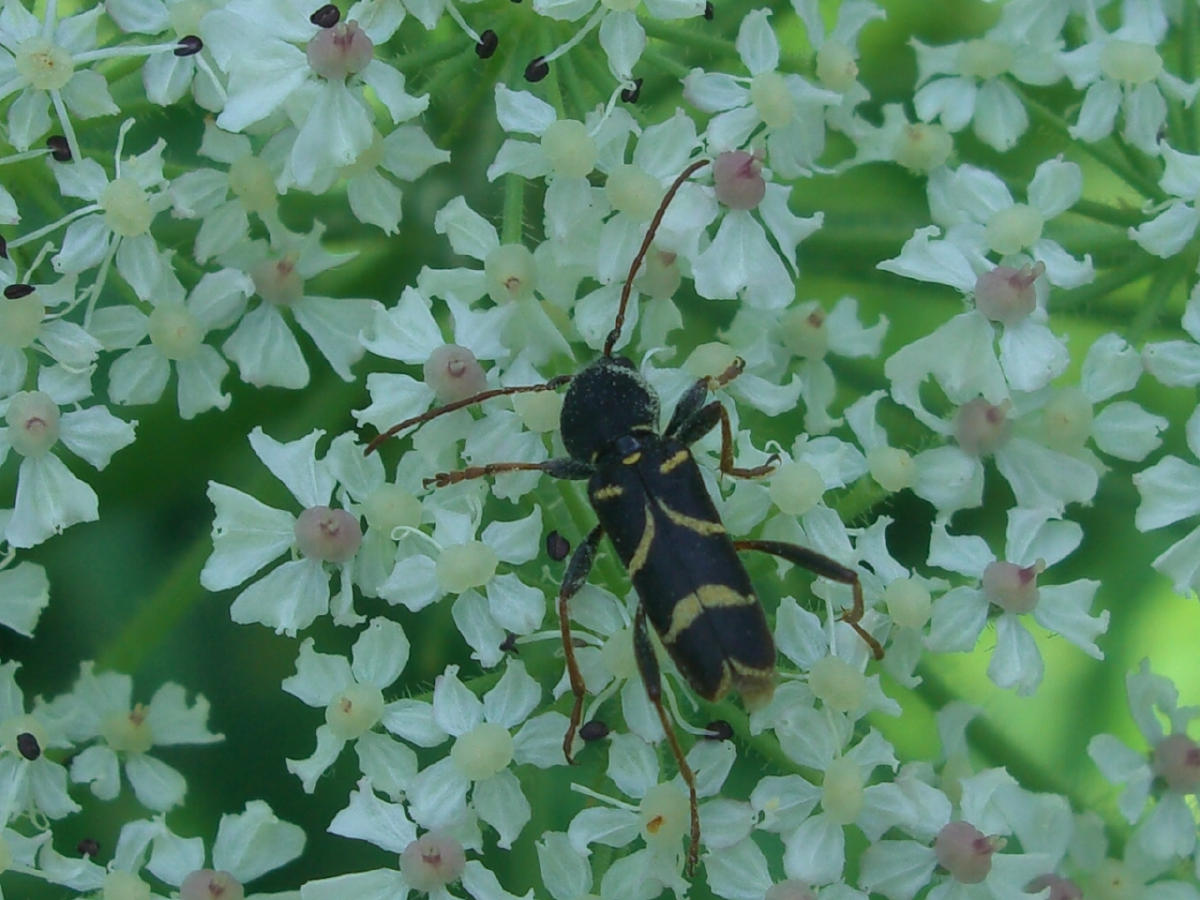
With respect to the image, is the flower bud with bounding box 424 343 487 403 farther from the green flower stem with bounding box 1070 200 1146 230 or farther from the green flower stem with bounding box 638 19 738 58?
the green flower stem with bounding box 1070 200 1146 230

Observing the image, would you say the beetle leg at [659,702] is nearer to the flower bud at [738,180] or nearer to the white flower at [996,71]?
the flower bud at [738,180]

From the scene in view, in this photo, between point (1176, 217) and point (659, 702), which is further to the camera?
point (1176, 217)

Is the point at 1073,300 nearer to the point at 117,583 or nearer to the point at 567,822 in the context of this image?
the point at 567,822


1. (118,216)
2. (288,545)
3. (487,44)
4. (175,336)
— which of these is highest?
(487,44)

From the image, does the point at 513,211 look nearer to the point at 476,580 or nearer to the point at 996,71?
the point at 476,580

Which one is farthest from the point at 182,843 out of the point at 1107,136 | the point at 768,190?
the point at 1107,136

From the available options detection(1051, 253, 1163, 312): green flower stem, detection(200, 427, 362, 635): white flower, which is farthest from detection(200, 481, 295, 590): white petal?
detection(1051, 253, 1163, 312): green flower stem

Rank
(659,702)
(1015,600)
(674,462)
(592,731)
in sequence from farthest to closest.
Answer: (1015,600) → (674,462) → (592,731) → (659,702)

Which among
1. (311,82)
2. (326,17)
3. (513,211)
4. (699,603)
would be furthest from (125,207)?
(699,603)
